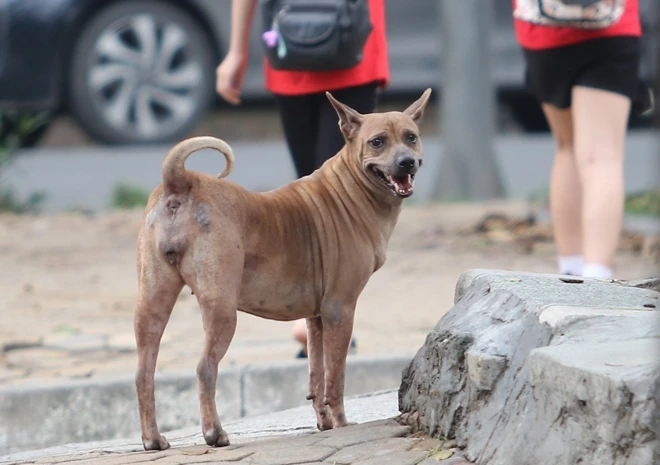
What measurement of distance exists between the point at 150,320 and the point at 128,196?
5968mm

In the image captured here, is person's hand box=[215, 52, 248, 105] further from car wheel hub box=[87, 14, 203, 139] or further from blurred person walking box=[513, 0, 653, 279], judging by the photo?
car wheel hub box=[87, 14, 203, 139]

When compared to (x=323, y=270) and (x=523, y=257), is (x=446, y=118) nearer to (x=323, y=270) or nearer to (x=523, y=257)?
(x=523, y=257)

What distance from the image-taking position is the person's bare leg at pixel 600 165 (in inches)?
193

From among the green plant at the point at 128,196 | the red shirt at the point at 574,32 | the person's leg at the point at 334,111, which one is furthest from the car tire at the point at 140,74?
the person's leg at the point at 334,111

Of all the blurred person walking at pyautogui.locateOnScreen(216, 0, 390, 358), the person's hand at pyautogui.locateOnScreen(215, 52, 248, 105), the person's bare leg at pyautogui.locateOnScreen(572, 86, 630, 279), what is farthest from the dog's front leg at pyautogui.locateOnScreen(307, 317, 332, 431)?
the person's bare leg at pyautogui.locateOnScreen(572, 86, 630, 279)

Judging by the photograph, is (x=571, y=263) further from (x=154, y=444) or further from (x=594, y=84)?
(x=154, y=444)

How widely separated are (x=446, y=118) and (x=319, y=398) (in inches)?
223

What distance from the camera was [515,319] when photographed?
3.29 meters

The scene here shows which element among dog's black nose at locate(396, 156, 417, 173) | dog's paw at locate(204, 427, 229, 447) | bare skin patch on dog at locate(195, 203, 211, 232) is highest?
dog's black nose at locate(396, 156, 417, 173)

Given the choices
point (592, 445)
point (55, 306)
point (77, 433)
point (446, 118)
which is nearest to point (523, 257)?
point (446, 118)

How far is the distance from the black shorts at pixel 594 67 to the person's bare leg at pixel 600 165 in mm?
42

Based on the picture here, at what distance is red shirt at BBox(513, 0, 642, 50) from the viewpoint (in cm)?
490

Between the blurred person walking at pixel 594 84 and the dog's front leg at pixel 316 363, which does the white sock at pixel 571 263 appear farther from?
the dog's front leg at pixel 316 363

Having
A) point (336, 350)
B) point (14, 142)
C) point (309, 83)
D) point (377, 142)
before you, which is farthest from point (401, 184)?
point (14, 142)
